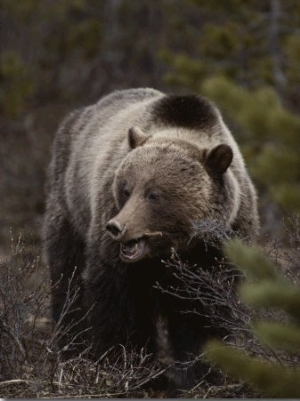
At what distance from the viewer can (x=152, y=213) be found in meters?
6.79

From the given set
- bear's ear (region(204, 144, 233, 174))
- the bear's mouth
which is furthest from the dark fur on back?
the bear's mouth

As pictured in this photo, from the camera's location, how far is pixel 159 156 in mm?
7102

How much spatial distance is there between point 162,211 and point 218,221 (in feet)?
1.14

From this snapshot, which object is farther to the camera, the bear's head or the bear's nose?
the bear's head

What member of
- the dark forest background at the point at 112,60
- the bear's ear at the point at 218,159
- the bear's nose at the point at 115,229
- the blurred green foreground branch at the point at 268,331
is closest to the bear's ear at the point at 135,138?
the bear's ear at the point at 218,159

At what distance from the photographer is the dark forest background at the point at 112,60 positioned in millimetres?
16781

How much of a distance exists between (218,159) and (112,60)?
15434mm

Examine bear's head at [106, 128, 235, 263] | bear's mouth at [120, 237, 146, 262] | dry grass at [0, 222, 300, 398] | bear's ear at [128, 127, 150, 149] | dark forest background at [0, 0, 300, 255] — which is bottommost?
dark forest background at [0, 0, 300, 255]

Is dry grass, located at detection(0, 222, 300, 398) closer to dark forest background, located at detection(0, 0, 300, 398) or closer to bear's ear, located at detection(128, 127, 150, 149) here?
dark forest background, located at detection(0, 0, 300, 398)

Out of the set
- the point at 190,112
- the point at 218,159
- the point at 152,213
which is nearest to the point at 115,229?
the point at 152,213

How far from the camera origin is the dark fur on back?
7.54 m

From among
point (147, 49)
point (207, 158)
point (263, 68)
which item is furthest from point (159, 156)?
point (147, 49)

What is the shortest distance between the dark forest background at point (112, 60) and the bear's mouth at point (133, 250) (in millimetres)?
6755

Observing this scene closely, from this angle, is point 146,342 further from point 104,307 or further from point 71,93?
point 71,93
